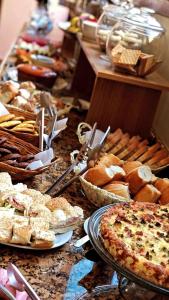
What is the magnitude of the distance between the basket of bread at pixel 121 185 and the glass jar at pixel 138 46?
Result: 427mm

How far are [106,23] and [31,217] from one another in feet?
4.15

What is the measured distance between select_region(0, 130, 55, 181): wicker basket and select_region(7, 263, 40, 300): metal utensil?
0.39m

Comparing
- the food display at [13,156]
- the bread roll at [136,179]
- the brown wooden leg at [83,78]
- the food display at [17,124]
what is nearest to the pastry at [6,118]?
the food display at [17,124]

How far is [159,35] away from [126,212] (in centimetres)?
86

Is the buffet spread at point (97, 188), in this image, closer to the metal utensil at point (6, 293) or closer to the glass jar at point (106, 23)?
the glass jar at point (106, 23)

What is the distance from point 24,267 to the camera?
90 cm

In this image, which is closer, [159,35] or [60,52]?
[159,35]

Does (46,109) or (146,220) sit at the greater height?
(146,220)

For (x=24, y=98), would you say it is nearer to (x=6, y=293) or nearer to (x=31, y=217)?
(x=31, y=217)

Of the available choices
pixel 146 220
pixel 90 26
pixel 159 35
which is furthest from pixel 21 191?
pixel 90 26

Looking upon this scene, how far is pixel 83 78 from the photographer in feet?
7.84

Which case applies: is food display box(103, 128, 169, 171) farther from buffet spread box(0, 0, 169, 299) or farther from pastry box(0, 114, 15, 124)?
pastry box(0, 114, 15, 124)

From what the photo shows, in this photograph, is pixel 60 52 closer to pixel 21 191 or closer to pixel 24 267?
pixel 21 191

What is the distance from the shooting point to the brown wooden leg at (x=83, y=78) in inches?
93.1
